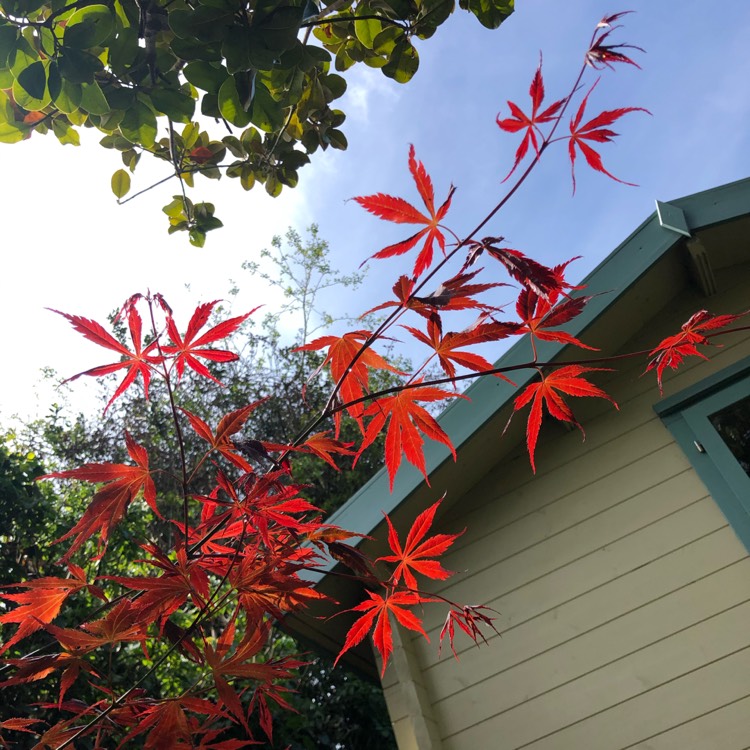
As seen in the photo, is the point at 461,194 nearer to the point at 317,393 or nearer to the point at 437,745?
the point at 437,745

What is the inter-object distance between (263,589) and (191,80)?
0.95 m

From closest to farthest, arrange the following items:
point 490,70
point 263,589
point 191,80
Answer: point 263,589, point 191,80, point 490,70

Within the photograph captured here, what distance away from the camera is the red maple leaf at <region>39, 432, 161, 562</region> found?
96cm

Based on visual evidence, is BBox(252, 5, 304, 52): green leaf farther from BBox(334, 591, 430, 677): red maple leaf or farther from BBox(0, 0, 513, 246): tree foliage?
BBox(334, 591, 430, 677): red maple leaf

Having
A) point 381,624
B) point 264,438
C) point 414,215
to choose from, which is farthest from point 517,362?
point 264,438

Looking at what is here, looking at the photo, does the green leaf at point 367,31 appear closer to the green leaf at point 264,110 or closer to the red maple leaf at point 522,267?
the green leaf at point 264,110

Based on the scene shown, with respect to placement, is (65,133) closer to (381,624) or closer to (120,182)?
(120,182)

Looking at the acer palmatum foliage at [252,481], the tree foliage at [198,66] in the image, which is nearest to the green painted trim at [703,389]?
the acer palmatum foliage at [252,481]

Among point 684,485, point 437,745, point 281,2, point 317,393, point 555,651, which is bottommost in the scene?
point 437,745

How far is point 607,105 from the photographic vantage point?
1.19m

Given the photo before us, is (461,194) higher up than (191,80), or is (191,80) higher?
(191,80)

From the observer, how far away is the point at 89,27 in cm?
103

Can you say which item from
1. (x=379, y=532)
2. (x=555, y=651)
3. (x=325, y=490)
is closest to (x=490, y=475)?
(x=379, y=532)

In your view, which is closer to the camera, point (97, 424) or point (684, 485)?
point (684, 485)
